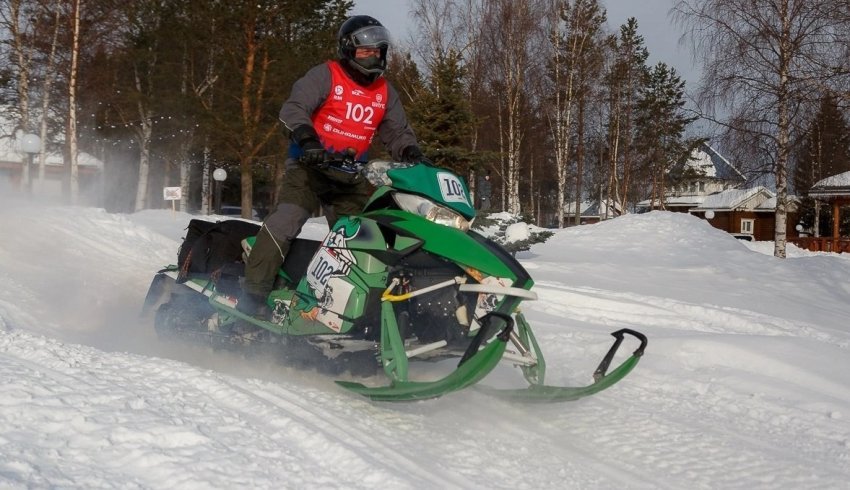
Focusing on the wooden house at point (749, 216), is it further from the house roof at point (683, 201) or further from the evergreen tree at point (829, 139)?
the evergreen tree at point (829, 139)

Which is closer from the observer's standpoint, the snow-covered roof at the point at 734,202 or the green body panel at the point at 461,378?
the green body panel at the point at 461,378

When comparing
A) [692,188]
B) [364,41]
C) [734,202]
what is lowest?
[364,41]

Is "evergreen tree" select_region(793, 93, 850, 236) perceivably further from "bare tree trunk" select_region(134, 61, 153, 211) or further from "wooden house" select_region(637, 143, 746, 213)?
"bare tree trunk" select_region(134, 61, 153, 211)

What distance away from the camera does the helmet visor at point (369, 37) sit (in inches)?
166

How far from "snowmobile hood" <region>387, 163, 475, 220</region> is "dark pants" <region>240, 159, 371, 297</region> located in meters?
0.79

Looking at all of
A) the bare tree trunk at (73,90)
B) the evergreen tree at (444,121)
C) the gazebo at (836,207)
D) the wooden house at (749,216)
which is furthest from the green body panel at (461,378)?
the wooden house at (749,216)

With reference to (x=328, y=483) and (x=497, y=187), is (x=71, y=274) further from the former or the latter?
(x=497, y=187)

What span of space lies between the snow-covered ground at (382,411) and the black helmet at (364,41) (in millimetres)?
1921

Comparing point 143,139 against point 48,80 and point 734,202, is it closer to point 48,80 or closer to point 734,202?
point 48,80

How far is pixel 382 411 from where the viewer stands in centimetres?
382

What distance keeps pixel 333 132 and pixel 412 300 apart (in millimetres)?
1386

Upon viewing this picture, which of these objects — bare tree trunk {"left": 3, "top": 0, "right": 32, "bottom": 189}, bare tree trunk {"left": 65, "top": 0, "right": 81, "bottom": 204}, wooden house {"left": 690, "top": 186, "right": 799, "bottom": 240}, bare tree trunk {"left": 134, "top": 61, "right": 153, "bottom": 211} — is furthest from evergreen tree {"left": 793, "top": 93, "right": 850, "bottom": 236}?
wooden house {"left": 690, "top": 186, "right": 799, "bottom": 240}

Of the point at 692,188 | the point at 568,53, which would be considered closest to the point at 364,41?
the point at 568,53

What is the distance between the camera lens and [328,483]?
2.64 metres
